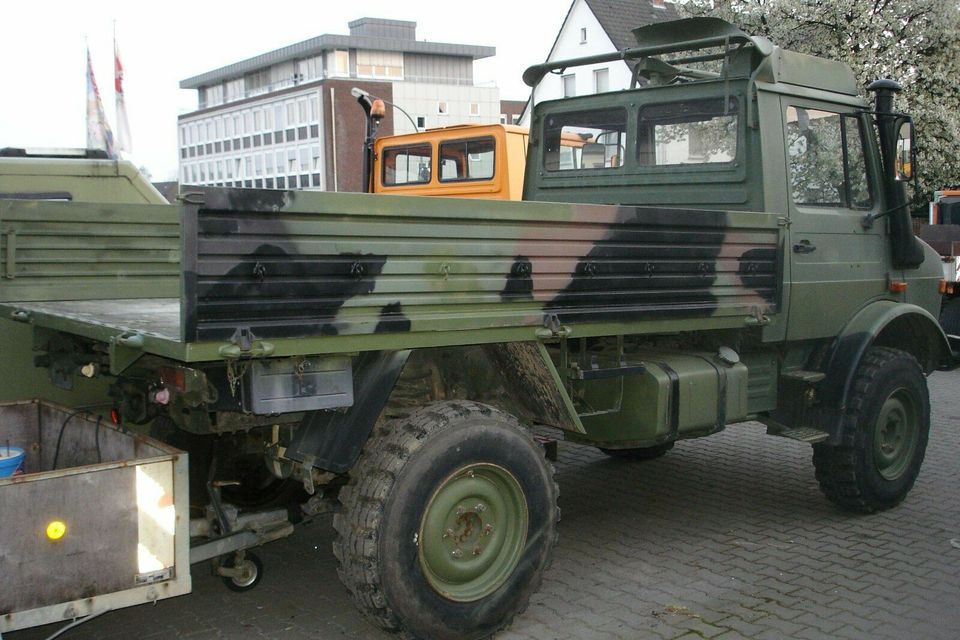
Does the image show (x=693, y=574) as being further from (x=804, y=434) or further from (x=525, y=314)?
(x=525, y=314)

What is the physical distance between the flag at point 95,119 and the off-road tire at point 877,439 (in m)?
10.2

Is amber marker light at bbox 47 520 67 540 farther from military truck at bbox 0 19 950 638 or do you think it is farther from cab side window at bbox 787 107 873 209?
cab side window at bbox 787 107 873 209

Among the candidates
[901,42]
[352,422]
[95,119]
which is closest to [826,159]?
[352,422]

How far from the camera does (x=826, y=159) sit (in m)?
5.77

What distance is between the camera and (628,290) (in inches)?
180

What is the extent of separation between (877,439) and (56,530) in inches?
178

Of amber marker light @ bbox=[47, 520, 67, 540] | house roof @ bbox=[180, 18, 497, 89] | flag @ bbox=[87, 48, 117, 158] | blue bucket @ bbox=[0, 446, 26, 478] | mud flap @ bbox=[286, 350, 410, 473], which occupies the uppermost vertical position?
house roof @ bbox=[180, 18, 497, 89]

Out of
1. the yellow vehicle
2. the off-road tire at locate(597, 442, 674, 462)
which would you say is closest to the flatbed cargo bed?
the off-road tire at locate(597, 442, 674, 462)

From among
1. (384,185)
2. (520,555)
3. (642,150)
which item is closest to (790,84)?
(642,150)

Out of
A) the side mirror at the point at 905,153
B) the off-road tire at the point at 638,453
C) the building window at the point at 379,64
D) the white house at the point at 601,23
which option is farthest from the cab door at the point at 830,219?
the building window at the point at 379,64

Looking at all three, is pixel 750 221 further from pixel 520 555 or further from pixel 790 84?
pixel 520 555

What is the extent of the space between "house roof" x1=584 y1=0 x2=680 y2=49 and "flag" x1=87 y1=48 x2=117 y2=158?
20.8 metres

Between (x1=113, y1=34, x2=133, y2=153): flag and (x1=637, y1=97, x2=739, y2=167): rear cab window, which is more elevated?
(x1=113, y1=34, x2=133, y2=153): flag

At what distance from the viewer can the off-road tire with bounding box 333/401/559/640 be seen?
3797 millimetres
